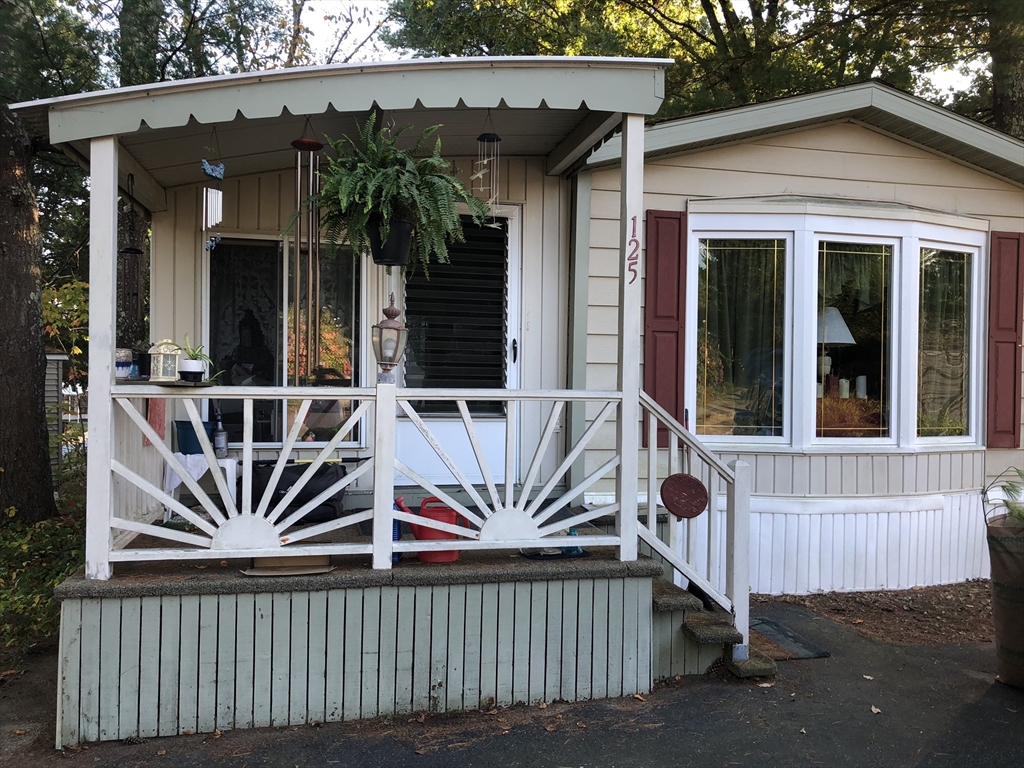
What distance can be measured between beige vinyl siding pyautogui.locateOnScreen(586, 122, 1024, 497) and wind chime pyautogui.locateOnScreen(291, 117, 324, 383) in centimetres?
175

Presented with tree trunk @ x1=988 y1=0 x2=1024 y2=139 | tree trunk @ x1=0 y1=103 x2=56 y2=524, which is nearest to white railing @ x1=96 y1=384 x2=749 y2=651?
tree trunk @ x1=0 y1=103 x2=56 y2=524

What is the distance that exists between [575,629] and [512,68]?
2569 millimetres

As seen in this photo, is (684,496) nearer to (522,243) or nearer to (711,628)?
(711,628)

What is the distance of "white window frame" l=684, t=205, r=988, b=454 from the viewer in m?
5.27

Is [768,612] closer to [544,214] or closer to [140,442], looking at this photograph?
[544,214]

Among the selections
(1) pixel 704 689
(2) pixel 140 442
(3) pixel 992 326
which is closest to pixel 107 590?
(2) pixel 140 442

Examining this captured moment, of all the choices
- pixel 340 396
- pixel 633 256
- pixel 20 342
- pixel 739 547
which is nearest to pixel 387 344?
pixel 340 396

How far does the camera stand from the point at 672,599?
3.82 metres

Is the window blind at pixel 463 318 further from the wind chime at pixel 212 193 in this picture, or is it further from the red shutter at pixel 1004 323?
the red shutter at pixel 1004 323

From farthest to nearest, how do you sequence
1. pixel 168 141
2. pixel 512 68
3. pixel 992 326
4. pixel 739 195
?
pixel 992 326
pixel 739 195
pixel 168 141
pixel 512 68

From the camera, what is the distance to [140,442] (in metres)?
3.84

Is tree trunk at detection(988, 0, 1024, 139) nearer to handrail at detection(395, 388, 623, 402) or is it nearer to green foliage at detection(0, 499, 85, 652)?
handrail at detection(395, 388, 623, 402)

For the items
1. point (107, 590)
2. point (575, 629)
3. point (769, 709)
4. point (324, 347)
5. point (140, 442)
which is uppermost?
point (324, 347)

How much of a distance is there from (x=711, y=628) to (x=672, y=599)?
0.26m
